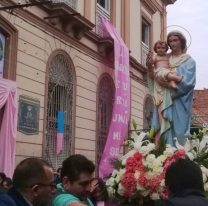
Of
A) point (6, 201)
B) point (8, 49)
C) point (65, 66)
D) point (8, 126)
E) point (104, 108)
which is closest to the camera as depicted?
point (6, 201)

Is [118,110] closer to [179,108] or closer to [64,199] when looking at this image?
[179,108]

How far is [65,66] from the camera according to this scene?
1064 centimetres

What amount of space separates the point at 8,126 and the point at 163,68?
3.56 meters

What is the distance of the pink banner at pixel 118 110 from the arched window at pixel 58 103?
1.10 meters

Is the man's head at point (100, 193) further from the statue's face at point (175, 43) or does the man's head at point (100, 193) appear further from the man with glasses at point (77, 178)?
→ the statue's face at point (175, 43)

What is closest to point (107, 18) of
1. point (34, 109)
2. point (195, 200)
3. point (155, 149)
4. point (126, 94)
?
point (126, 94)

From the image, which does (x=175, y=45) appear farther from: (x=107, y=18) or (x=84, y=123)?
(x=107, y=18)

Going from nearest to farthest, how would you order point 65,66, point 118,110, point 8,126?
point 8,126 → point 65,66 → point 118,110

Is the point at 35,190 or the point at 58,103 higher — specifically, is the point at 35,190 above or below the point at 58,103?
below

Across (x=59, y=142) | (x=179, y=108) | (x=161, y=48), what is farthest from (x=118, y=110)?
(x=179, y=108)

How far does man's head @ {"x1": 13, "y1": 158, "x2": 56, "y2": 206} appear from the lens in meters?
2.53

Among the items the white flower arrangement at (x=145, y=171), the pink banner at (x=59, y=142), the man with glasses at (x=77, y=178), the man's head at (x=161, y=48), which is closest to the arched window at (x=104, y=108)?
the pink banner at (x=59, y=142)

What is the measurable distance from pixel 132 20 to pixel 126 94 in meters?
4.31

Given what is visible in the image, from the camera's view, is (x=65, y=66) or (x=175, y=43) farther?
(x=65, y=66)
